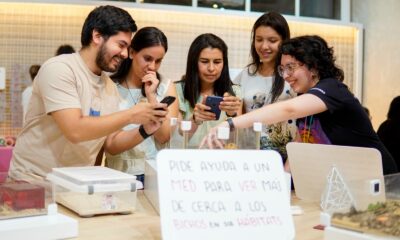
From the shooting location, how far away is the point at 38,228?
1175 mm

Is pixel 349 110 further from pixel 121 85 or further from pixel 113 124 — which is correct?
pixel 121 85

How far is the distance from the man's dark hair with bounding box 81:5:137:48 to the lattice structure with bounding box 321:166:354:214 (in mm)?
1041

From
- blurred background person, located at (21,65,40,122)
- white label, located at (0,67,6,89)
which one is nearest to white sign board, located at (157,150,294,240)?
blurred background person, located at (21,65,40,122)

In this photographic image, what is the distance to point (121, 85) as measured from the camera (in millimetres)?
2359

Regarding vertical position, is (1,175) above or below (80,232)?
above

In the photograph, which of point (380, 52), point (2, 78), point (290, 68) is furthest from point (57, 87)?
point (380, 52)

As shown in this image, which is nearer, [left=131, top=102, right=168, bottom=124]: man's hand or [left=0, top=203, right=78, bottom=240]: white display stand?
[left=0, top=203, right=78, bottom=240]: white display stand

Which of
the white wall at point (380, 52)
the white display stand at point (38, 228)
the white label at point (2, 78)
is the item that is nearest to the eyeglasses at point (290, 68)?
the white display stand at point (38, 228)

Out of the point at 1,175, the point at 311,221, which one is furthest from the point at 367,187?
the point at 1,175

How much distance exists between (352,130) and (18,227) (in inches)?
51.1

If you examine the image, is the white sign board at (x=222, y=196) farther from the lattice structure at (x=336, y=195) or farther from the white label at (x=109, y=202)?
the white label at (x=109, y=202)

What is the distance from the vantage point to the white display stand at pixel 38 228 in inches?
Result: 44.9

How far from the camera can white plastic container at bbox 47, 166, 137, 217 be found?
137 centimetres

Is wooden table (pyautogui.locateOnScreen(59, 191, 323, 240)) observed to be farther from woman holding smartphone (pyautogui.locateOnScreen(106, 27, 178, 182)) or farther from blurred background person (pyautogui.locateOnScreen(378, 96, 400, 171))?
blurred background person (pyautogui.locateOnScreen(378, 96, 400, 171))
